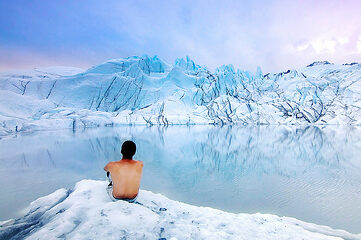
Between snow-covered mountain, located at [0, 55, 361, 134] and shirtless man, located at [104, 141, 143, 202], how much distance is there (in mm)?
27867

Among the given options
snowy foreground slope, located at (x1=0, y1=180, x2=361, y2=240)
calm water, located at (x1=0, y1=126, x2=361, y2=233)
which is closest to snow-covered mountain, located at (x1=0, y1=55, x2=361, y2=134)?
calm water, located at (x1=0, y1=126, x2=361, y2=233)

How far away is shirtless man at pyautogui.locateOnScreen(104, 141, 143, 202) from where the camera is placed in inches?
118

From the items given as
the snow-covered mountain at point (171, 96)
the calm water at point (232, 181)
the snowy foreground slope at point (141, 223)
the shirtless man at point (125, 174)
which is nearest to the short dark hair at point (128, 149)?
the shirtless man at point (125, 174)

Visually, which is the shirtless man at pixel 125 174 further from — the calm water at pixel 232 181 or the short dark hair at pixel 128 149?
the calm water at pixel 232 181

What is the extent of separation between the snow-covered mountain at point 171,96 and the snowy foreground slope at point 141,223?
89.4 ft

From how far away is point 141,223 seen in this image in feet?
8.90

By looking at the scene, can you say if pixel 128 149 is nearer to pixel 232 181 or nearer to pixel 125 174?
pixel 125 174

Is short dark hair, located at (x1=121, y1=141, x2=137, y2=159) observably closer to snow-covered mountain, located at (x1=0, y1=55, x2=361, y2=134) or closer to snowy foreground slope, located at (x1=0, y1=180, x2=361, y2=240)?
snowy foreground slope, located at (x1=0, y1=180, x2=361, y2=240)

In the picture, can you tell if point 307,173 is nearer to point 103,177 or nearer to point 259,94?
point 103,177

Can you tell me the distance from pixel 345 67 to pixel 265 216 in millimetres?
73168

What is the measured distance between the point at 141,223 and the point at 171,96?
4235 centimetres

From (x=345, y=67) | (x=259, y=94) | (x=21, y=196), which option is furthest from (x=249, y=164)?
(x=345, y=67)

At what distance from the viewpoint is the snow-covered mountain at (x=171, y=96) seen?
34.1 meters

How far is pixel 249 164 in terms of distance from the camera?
8891 millimetres
